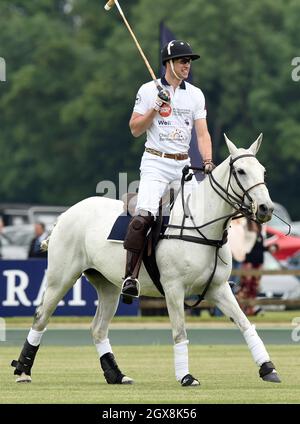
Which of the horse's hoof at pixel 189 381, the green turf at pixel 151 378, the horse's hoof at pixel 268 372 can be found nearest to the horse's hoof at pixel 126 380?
the green turf at pixel 151 378

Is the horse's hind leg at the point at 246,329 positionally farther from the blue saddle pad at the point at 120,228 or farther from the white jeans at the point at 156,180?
the blue saddle pad at the point at 120,228

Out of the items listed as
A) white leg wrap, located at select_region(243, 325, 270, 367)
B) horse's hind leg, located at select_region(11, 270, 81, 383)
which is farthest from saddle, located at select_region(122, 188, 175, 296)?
horse's hind leg, located at select_region(11, 270, 81, 383)

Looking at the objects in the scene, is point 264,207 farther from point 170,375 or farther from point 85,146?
point 85,146

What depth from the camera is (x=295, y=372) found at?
13688 millimetres

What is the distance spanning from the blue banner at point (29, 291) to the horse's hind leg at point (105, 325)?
29.3 ft

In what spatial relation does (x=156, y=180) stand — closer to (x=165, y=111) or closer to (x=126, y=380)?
(x=165, y=111)

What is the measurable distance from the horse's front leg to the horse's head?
1.03 metres

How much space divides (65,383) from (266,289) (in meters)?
15.3

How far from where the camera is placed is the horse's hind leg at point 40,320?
12977 millimetres

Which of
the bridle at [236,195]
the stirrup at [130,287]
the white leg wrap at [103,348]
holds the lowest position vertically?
the white leg wrap at [103,348]

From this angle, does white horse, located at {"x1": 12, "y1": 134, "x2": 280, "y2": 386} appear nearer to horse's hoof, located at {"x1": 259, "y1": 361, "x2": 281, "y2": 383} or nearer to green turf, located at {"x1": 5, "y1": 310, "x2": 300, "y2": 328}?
horse's hoof, located at {"x1": 259, "y1": 361, "x2": 281, "y2": 383}

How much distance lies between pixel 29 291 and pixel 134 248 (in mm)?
10485

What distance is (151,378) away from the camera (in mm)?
13305
